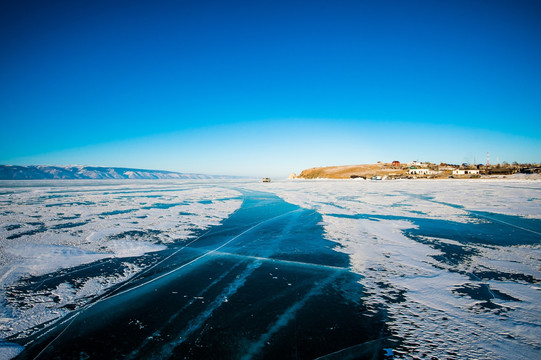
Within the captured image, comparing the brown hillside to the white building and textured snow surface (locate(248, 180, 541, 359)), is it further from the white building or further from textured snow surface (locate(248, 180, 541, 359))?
textured snow surface (locate(248, 180, 541, 359))

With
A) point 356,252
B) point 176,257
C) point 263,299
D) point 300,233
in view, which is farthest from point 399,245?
point 176,257

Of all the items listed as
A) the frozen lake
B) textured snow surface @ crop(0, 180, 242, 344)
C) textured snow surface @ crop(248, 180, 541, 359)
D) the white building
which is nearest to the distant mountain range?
textured snow surface @ crop(0, 180, 242, 344)

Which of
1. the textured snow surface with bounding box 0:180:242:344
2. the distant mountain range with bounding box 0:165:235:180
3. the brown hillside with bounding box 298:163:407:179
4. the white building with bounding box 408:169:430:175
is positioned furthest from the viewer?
the distant mountain range with bounding box 0:165:235:180

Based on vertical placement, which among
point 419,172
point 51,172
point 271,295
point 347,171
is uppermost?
point 51,172

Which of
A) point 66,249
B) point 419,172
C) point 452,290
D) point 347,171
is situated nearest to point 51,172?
point 347,171

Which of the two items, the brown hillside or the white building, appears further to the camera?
the brown hillside

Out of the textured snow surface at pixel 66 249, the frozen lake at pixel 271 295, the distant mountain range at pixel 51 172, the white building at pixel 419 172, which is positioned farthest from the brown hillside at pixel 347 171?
the distant mountain range at pixel 51 172

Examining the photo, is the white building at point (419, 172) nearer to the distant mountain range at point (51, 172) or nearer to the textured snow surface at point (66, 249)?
the textured snow surface at point (66, 249)

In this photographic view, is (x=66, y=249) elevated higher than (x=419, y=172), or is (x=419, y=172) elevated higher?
(x=419, y=172)

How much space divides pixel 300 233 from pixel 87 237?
507 centimetres

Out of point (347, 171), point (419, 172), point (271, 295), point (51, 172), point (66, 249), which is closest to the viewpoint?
point (271, 295)

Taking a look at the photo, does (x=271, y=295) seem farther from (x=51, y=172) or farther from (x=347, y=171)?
(x=51, y=172)

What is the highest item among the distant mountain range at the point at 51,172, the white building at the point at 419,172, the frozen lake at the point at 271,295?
the distant mountain range at the point at 51,172

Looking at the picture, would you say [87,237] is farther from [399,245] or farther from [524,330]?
[524,330]
